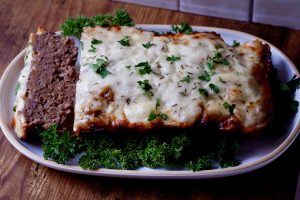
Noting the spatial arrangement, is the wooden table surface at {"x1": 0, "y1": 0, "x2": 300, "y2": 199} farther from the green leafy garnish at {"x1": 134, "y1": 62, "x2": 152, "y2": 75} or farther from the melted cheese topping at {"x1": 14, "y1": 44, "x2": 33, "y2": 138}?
the green leafy garnish at {"x1": 134, "y1": 62, "x2": 152, "y2": 75}

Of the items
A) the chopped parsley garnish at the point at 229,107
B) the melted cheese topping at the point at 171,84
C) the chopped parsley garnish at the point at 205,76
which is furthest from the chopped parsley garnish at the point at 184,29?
the chopped parsley garnish at the point at 229,107

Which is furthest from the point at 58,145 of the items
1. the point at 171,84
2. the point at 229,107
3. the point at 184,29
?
the point at 184,29

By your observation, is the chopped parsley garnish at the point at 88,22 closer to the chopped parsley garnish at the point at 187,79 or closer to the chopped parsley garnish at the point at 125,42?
the chopped parsley garnish at the point at 125,42

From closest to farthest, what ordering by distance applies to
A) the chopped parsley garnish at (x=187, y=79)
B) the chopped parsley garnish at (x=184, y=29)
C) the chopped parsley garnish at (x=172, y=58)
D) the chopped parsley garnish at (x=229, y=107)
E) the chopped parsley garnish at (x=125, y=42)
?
the chopped parsley garnish at (x=229, y=107) < the chopped parsley garnish at (x=187, y=79) < the chopped parsley garnish at (x=172, y=58) < the chopped parsley garnish at (x=125, y=42) < the chopped parsley garnish at (x=184, y=29)

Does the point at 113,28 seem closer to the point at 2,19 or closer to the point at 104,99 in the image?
the point at 104,99

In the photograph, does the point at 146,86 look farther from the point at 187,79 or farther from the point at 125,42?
the point at 125,42

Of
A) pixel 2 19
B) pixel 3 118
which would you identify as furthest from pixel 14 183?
pixel 2 19
